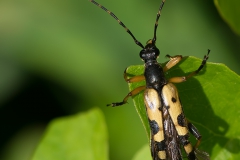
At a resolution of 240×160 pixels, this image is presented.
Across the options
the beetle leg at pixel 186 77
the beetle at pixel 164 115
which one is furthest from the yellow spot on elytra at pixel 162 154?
the beetle leg at pixel 186 77

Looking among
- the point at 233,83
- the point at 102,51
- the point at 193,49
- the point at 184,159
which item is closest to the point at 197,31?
the point at 193,49

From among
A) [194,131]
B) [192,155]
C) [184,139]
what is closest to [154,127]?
[184,139]

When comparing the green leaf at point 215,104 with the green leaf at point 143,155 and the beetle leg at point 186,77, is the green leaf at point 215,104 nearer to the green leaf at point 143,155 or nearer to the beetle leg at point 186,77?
the beetle leg at point 186,77

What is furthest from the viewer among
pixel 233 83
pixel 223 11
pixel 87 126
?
pixel 87 126

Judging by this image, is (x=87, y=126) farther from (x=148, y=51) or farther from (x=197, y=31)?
(x=197, y=31)

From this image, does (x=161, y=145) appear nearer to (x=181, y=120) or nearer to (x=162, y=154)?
(x=162, y=154)

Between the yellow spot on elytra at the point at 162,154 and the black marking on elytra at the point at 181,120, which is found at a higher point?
the black marking on elytra at the point at 181,120
